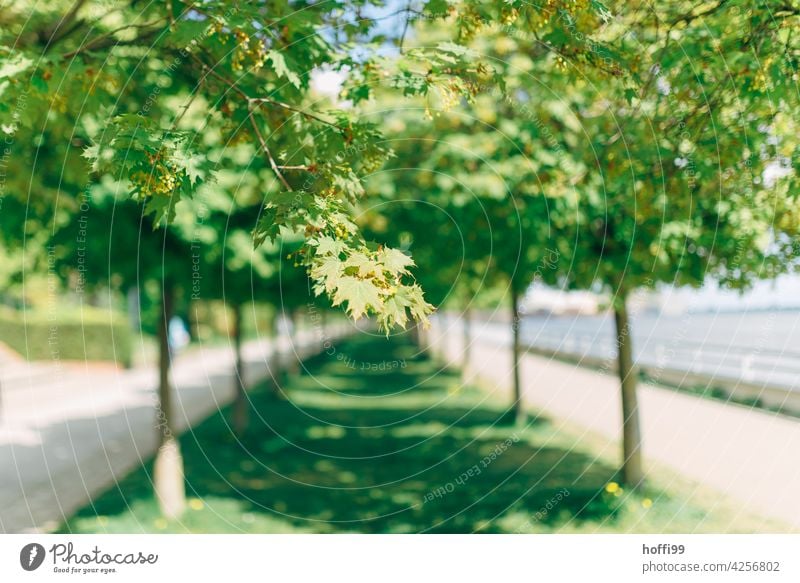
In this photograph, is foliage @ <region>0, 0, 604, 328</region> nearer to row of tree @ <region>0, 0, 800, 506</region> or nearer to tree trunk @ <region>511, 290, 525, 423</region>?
row of tree @ <region>0, 0, 800, 506</region>

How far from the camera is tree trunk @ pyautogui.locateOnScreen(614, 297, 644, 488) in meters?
9.38

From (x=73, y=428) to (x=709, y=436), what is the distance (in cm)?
1341

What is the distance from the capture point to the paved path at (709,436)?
9008mm

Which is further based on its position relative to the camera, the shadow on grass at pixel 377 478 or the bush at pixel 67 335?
the bush at pixel 67 335

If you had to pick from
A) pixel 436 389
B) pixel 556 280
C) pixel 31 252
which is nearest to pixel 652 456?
pixel 556 280

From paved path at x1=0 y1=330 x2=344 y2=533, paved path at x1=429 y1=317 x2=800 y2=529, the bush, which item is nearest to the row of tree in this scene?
paved path at x1=429 y1=317 x2=800 y2=529

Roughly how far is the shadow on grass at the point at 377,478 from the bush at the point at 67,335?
56.1ft

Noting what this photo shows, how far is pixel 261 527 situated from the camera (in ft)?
28.9

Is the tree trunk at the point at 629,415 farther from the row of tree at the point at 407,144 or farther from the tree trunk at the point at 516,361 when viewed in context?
the tree trunk at the point at 516,361

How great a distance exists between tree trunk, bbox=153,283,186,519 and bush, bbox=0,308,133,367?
21.2 meters

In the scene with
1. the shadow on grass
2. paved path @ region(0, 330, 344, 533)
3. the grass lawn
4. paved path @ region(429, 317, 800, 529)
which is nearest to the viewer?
the grass lawn

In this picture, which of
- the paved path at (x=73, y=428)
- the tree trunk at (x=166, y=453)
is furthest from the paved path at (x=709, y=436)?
the paved path at (x=73, y=428)

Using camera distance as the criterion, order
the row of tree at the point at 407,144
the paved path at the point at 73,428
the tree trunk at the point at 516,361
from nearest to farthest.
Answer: the row of tree at the point at 407,144 < the paved path at the point at 73,428 < the tree trunk at the point at 516,361

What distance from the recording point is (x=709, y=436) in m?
12.9
